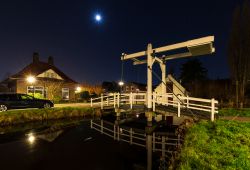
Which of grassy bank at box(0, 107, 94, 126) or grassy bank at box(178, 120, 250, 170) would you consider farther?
grassy bank at box(0, 107, 94, 126)

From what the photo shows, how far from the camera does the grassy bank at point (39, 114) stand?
15.1 metres

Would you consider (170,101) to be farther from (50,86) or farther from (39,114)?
(50,86)

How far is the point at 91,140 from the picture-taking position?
11.5 meters

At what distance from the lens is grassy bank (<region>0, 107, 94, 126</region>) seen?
15062 millimetres

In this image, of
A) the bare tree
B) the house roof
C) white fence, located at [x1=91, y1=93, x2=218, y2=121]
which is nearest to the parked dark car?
white fence, located at [x1=91, y1=93, x2=218, y2=121]

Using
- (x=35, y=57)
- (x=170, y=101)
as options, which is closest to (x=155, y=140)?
(x=170, y=101)

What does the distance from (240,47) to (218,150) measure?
20980mm

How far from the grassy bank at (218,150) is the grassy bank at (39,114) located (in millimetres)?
13299

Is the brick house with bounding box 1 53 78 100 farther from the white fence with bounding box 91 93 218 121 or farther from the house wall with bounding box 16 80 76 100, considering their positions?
the white fence with bounding box 91 93 218 121

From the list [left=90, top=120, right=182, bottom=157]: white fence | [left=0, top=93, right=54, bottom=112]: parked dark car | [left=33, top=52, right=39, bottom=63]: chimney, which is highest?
[left=33, top=52, right=39, bottom=63]: chimney

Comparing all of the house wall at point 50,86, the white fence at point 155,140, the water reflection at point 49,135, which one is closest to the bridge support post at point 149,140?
the white fence at point 155,140

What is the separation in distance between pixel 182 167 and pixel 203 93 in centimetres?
2872

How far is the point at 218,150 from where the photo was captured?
628cm

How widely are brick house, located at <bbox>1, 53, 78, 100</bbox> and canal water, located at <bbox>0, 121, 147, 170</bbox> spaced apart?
54.8ft
